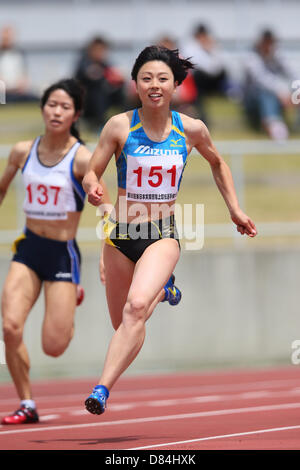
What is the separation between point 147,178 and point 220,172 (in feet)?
2.16

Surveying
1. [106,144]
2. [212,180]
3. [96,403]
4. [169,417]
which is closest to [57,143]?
[106,144]

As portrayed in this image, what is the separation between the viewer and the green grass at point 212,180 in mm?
16016

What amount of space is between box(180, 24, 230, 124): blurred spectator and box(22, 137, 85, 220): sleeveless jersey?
27.9ft

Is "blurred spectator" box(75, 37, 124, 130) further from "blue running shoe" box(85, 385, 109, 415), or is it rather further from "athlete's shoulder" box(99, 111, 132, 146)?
"blue running shoe" box(85, 385, 109, 415)

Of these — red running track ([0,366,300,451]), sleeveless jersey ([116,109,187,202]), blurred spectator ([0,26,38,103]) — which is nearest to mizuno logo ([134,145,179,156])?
sleeveless jersey ([116,109,187,202])

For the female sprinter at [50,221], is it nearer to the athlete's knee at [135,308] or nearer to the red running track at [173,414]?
the red running track at [173,414]

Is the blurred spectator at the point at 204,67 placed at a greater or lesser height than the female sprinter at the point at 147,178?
greater

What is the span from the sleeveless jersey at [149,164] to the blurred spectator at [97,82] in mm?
9294

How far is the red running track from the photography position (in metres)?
7.34

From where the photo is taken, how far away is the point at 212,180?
55.9 feet

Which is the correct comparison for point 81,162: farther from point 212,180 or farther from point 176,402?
point 212,180

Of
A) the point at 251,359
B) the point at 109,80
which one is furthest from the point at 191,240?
the point at 109,80

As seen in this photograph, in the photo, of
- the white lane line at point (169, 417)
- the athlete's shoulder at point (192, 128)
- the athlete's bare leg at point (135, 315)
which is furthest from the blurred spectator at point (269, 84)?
the athlete's bare leg at point (135, 315)

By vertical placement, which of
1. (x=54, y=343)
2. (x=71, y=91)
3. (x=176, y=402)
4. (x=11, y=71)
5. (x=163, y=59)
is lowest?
(x=176, y=402)
